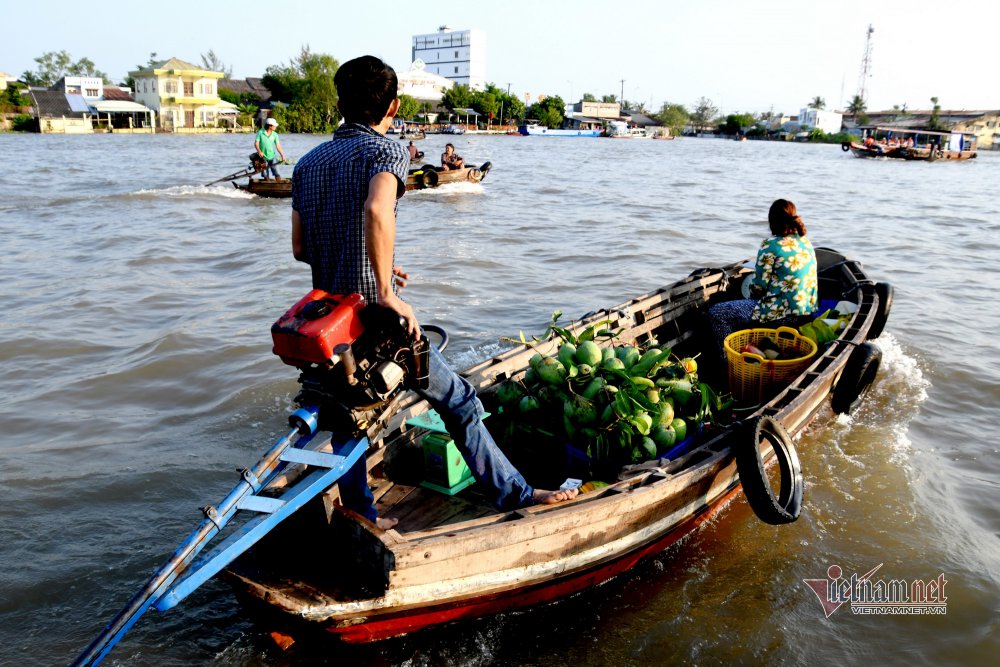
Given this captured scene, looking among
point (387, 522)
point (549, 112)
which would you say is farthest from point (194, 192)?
point (549, 112)

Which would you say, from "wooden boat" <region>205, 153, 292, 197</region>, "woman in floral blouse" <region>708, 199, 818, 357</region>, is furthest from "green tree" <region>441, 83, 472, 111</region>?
"woman in floral blouse" <region>708, 199, 818, 357</region>

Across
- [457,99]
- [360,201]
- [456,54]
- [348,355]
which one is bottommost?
[348,355]

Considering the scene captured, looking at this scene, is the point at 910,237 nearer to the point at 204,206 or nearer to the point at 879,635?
the point at 879,635

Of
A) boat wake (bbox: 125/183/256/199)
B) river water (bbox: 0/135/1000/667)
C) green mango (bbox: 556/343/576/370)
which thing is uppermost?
boat wake (bbox: 125/183/256/199)

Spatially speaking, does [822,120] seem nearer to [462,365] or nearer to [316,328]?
[462,365]

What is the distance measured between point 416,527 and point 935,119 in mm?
87360

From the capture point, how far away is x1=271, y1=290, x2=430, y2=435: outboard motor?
8.04 ft

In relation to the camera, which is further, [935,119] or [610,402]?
[935,119]

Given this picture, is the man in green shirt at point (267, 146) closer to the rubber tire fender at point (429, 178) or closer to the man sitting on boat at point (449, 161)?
the rubber tire fender at point (429, 178)

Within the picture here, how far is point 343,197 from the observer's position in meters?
2.66

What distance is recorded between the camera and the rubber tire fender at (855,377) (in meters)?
5.50

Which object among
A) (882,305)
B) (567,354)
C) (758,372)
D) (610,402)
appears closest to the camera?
(610,402)

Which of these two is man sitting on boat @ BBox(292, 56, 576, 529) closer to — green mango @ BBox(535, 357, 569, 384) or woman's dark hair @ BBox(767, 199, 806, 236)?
green mango @ BBox(535, 357, 569, 384)

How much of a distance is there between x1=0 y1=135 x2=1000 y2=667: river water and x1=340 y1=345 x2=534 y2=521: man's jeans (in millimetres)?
644
